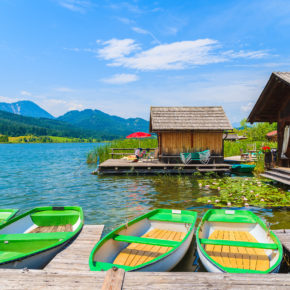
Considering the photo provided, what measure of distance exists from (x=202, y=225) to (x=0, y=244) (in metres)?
4.20

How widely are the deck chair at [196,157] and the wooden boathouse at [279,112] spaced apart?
4.43 meters

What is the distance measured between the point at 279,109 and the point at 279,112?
6.6 inches

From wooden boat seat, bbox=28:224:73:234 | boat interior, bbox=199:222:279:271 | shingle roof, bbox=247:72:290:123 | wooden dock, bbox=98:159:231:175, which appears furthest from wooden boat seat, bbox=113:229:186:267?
wooden dock, bbox=98:159:231:175

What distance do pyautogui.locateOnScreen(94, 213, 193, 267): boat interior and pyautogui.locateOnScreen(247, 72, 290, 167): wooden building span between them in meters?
9.47

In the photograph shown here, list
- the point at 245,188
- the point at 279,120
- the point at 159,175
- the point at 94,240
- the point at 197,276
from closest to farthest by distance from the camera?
1. the point at 197,276
2. the point at 94,240
3. the point at 245,188
4. the point at 279,120
5. the point at 159,175

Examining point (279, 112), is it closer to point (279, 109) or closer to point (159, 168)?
point (279, 109)

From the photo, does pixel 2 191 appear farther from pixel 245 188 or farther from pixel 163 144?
pixel 245 188

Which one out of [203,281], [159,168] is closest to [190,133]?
[159,168]

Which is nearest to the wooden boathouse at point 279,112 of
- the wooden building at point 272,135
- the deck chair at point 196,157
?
the deck chair at point 196,157

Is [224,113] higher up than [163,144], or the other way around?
[224,113]

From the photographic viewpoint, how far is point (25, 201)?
1264 centimetres

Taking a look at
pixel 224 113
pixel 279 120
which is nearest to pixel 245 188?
pixel 279 120

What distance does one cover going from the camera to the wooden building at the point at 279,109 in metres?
13.1

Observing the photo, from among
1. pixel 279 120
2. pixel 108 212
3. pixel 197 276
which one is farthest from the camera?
pixel 279 120
